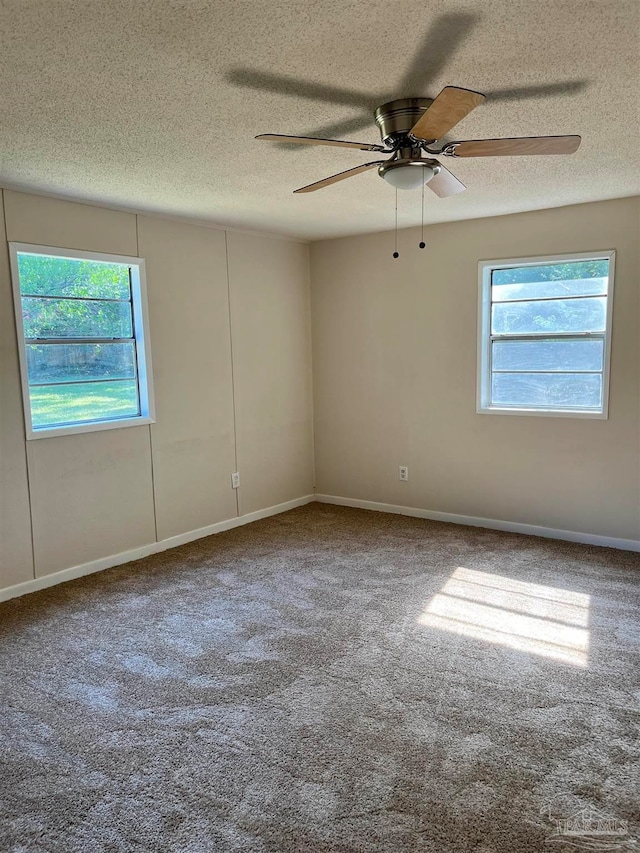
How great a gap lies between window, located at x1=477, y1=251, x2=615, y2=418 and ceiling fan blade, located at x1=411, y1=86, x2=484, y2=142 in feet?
8.34

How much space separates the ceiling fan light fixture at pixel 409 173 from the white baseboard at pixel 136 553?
3081 mm

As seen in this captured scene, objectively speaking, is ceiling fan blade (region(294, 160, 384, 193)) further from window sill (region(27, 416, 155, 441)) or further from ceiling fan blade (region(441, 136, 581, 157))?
window sill (region(27, 416, 155, 441))

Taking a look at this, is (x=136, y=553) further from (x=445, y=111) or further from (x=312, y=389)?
(x=445, y=111)

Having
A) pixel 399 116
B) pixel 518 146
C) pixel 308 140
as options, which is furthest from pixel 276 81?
pixel 518 146

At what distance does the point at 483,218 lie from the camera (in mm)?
4496

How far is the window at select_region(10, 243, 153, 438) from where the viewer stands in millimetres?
3598

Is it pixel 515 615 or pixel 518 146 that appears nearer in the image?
pixel 518 146

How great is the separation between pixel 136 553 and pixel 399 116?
3315mm

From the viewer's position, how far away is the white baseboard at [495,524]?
4.20 m

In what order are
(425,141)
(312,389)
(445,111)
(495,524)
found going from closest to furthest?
(445,111)
(425,141)
(495,524)
(312,389)

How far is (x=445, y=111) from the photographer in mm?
1860

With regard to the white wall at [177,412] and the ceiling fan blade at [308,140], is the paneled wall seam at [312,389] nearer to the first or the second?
the white wall at [177,412]

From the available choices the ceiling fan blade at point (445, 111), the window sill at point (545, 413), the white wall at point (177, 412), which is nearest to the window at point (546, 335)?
the window sill at point (545, 413)

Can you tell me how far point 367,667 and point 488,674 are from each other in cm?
55
